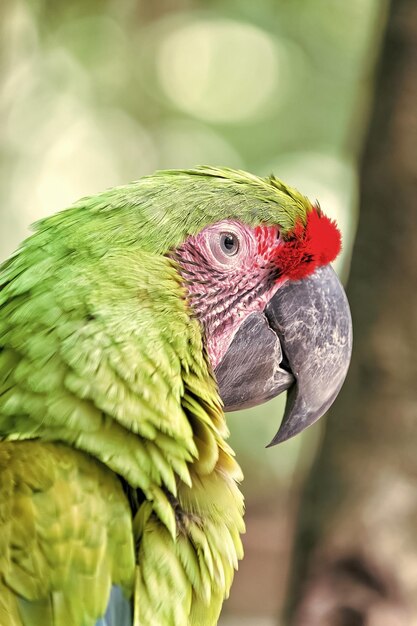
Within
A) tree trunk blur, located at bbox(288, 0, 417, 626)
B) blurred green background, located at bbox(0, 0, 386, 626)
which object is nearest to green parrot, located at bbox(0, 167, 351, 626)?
tree trunk blur, located at bbox(288, 0, 417, 626)

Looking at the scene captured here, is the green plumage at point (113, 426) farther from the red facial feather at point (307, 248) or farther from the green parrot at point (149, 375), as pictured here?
the red facial feather at point (307, 248)

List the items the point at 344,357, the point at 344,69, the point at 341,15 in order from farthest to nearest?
the point at 344,69 → the point at 341,15 → the point at 344,357

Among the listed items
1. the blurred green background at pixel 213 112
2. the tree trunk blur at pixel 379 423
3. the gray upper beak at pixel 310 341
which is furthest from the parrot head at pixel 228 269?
the blurred green background at pixel 213 112

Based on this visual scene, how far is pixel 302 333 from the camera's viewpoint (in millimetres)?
1771

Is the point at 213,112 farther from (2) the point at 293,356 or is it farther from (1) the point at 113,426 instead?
(1) the point at 113,426

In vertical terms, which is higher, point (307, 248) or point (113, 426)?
point (307, 248)

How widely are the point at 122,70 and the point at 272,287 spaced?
666cm

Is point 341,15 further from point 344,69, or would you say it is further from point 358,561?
point 358,561

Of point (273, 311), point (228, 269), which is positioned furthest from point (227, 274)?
point (273, 311)

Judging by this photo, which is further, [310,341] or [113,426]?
[310,341]

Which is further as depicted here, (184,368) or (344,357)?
(344,357)

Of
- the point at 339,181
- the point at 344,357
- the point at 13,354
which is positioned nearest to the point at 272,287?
the point at 344,357

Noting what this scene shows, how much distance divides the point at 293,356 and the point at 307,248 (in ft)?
0.82

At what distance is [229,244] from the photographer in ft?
5.75
